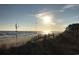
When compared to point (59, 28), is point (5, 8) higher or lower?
higher

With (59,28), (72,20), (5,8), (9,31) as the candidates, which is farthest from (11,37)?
(72,20)

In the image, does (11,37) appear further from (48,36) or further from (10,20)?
(48,36)

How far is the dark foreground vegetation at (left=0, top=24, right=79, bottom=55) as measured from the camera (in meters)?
3.31

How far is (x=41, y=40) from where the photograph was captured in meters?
3.32

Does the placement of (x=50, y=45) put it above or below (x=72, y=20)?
below

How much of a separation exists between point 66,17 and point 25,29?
24.5 inches

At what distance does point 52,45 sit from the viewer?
3.32 meters

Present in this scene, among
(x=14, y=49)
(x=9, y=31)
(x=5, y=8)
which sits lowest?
(x=14, y=49)

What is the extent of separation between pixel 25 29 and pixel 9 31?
232 millimetres

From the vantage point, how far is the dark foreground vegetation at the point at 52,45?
331 centimetres

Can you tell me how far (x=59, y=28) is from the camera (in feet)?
10.9
